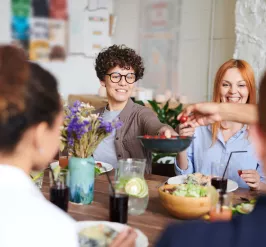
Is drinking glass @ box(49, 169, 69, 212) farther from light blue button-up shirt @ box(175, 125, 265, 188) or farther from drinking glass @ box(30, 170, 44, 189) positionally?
light blue button-up shirt @ box(175, 125, 265, 188)

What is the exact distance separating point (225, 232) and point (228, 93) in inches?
67.1

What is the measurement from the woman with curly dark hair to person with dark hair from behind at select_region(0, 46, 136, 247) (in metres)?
1.35

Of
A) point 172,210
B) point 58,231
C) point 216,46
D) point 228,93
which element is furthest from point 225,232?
point 216,46

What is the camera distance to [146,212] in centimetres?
159

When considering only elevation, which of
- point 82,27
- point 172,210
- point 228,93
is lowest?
point 172,210

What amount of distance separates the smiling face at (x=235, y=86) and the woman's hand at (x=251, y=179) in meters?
0.56

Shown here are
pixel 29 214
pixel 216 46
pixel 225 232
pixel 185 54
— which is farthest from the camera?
pixel 185 54

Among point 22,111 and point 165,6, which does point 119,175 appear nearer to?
point 22,111

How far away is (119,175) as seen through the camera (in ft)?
5.24

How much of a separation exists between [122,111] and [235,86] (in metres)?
0.67

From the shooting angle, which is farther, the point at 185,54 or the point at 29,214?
the point at 185,54

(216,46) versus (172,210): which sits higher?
(216,46)

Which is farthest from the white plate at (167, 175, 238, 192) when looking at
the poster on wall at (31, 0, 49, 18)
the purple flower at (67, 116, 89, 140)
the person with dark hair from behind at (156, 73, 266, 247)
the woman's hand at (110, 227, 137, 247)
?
the poster on wall at (31, 0, 49, 18)

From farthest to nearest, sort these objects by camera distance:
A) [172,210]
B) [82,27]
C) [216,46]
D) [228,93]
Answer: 1. [82,27]
2. [216,46]
3. [228,93]
4. [172,210]
